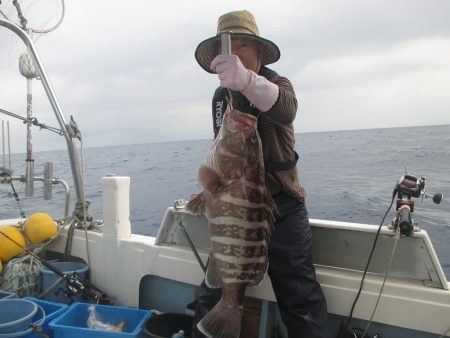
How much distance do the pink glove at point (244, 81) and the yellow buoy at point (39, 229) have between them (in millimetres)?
3372

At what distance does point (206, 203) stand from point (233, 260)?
15.1 inches

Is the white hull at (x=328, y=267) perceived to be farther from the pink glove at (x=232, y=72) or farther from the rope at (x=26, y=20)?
the rope at (x=26, y=20)

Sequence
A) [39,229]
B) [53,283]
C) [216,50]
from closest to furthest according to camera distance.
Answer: [216,50], [53,283], [39,229]

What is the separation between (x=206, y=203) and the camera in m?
2.32

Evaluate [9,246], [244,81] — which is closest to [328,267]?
[244,81]

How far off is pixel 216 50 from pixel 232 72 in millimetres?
861

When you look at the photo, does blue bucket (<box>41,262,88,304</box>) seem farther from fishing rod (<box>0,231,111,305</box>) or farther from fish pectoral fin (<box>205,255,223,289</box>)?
fish pectoral fin (<box>205,255,223,289</box>)

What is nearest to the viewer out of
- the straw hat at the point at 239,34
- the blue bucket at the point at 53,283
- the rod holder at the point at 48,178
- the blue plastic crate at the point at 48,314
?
the straw hat at the point at 239,34

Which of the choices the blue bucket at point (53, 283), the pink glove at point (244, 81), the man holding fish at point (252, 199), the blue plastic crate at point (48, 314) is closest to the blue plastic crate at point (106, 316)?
the blue plastic crate at point (48, 314)

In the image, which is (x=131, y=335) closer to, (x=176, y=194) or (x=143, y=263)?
(x=143, y=263)

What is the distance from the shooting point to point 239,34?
7.75ft

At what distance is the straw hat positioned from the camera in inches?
96.0

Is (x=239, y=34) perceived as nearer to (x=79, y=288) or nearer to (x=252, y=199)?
(x=252, y=199)

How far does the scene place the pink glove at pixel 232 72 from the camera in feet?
6.33
